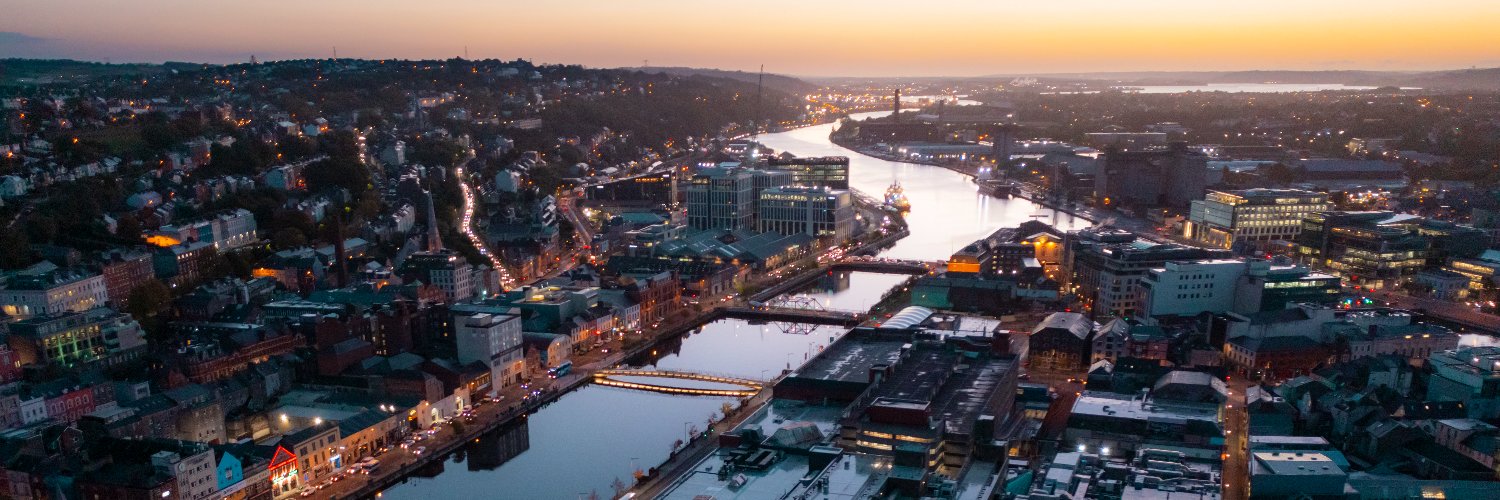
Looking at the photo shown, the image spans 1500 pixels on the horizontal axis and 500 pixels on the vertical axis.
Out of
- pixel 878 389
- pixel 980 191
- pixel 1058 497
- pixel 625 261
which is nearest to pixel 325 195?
pixel 625 261

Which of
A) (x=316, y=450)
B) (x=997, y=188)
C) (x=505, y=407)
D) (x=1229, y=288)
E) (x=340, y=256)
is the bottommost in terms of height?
(x=997, y=188)

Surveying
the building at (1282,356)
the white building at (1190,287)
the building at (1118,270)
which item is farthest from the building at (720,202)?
the building at (1282,356)

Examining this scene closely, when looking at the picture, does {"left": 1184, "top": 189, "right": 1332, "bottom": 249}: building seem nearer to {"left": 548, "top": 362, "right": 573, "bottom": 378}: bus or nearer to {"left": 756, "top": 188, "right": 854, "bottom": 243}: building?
{"left": 756, "top": 188, "right": 854, "bottom": 243}: building

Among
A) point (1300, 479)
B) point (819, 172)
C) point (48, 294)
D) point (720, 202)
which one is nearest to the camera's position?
point (1300, 479)

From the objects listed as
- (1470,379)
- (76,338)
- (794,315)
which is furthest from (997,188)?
(76,338)

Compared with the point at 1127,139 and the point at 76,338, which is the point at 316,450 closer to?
the point at 76,338

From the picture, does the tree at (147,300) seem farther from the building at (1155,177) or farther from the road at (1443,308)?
the building at (1155,177)
